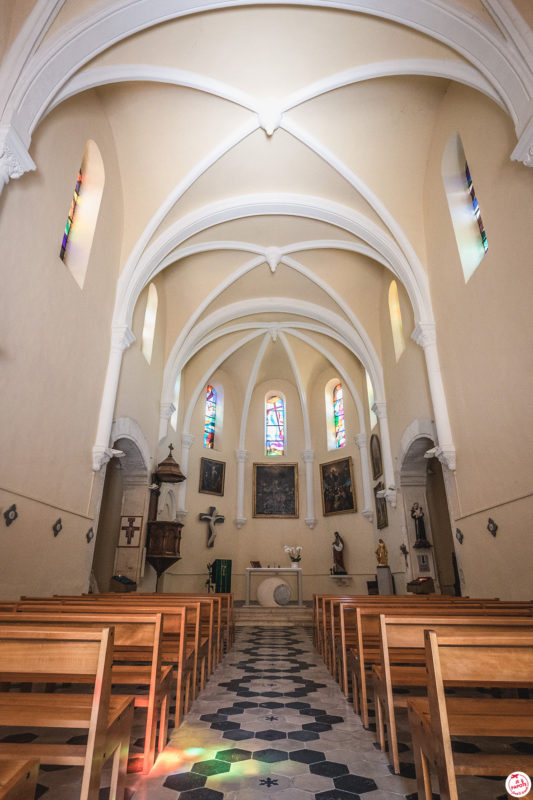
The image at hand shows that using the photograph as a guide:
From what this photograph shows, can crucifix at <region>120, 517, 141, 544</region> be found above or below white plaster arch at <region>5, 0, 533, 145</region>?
below

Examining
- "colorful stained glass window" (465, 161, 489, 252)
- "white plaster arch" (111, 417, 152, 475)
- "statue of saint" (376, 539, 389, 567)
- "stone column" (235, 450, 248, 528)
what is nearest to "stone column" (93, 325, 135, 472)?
"white plaster arch" (111, 417, 152, 475)

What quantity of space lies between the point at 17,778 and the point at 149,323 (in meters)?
10.8

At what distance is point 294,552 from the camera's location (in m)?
15.6

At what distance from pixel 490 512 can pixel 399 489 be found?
4581mm

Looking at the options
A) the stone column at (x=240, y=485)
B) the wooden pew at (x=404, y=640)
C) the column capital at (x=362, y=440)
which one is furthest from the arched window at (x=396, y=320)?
the wooden pew at (x=404, y=640)

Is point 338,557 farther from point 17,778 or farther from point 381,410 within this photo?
point 17,778

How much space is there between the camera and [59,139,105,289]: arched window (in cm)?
749

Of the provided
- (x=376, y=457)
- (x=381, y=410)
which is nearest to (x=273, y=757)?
(x=381, y=410)

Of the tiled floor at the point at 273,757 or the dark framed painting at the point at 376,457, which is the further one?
the dark framed painting at the point at 376,457

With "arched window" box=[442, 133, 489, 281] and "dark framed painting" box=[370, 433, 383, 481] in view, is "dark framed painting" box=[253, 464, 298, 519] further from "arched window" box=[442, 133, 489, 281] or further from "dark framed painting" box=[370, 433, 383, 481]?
"arched window" box=[442, 133, 489, 281]

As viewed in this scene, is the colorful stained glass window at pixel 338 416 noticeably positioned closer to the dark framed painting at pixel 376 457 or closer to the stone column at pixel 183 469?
the dark framed painting at pixel 376 457

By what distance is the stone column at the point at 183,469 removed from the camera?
46.0ft

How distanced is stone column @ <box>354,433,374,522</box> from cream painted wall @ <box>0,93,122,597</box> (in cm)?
880

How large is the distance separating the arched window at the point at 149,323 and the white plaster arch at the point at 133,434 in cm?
191
